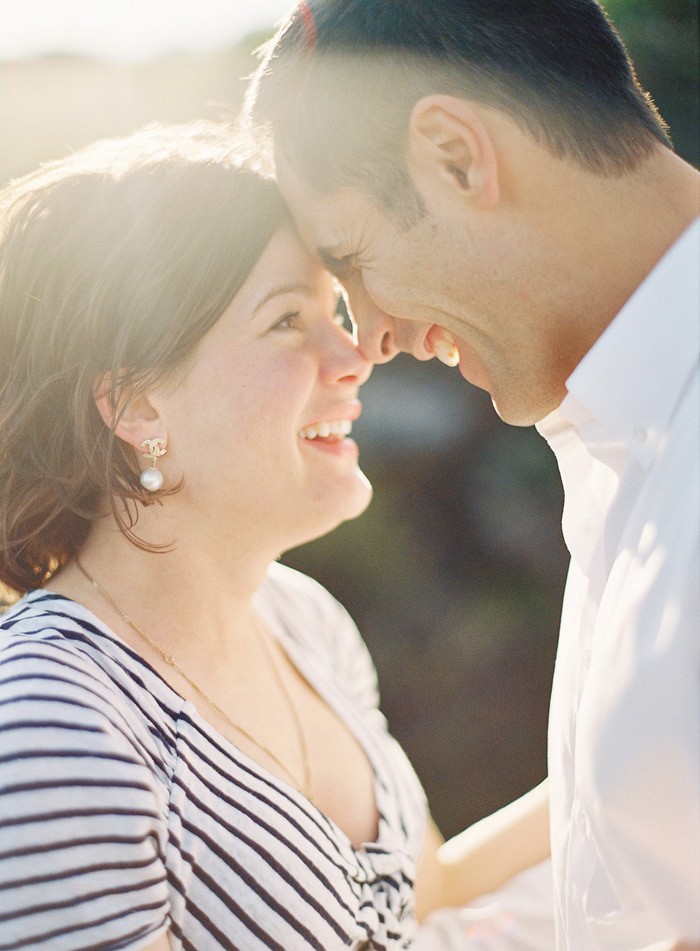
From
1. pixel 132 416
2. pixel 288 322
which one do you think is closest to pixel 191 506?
pixel 132 416

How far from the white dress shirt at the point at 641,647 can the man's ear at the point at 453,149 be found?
1.15 feet

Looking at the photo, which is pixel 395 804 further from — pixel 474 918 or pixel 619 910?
pixel 619 910

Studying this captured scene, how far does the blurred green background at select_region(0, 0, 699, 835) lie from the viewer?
4391 mm

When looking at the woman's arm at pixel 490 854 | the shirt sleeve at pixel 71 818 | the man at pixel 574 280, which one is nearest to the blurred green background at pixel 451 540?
the woman's arm at pixel 490 854

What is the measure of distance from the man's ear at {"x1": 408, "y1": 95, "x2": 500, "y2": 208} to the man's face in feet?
0.17

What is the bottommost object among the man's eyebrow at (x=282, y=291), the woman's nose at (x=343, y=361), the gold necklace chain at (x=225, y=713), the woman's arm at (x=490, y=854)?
the woman's arm at (x=490, y=854)

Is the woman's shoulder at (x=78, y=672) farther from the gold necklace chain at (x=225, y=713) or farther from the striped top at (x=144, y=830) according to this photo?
the gold necklace chain at (x=225, y=713)

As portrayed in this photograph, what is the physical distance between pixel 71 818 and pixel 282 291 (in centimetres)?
117

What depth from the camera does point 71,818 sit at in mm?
1554

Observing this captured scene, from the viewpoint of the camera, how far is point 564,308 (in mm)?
1813

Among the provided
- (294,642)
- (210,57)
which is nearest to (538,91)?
(294,642)

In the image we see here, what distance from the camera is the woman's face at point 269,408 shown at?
2059 millimetres

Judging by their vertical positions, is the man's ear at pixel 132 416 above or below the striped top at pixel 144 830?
above

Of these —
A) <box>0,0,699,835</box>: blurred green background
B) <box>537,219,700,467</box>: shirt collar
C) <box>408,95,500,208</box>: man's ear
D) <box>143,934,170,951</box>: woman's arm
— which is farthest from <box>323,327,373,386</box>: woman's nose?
<box>0,0,699,835</box>: blurred green background
